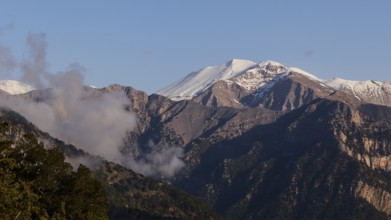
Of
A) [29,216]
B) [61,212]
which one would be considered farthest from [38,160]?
[29,216]

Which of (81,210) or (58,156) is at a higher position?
(58,156)

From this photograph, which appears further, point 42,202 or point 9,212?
point 42,202

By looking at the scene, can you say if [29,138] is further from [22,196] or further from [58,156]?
[22,196]

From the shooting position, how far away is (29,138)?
192375mm

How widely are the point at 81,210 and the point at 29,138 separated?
75.0 feet

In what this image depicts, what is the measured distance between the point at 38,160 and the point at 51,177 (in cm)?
574

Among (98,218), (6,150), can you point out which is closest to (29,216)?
(6,150)

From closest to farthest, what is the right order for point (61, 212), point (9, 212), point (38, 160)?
point (9, 212), point (61, 212), point (38, 160)

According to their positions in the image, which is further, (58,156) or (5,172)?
(58,156)

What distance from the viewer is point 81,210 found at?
197 m

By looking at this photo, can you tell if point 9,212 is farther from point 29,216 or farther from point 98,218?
point 98,218

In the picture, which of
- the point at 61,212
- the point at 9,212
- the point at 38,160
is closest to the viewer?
the point at 9,212

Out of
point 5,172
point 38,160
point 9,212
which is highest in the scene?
point 38,160

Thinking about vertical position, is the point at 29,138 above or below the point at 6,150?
above
